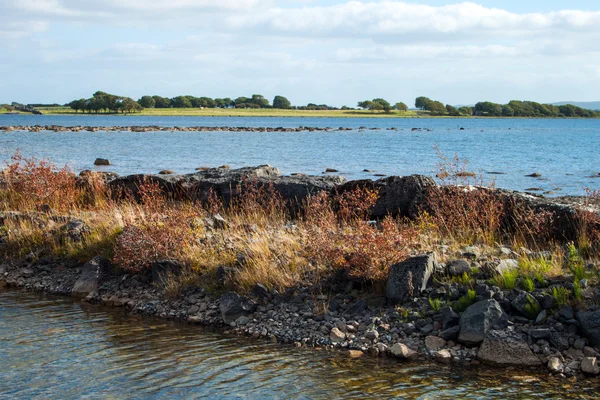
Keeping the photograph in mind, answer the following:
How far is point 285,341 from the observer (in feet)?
33.2

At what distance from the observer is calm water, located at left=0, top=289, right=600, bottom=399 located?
A: 821 centimetres

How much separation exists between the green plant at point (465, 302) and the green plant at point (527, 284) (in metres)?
0.76

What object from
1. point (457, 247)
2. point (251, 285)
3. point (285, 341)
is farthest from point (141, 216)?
point (457, 247)

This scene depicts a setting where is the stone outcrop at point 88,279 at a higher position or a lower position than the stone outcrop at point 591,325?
lower

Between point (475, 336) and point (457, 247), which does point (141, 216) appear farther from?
point (475, 336)

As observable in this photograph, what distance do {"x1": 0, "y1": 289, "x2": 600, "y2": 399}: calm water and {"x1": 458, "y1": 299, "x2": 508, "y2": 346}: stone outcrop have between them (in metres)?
0.59

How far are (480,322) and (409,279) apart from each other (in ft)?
4.65

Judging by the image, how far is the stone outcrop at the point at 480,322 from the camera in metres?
9.29

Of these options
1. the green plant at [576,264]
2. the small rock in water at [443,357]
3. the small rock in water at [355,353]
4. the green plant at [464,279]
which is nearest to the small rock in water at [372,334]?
the small rock in water at [355,353]

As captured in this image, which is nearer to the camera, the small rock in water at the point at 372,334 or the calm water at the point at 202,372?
the calm water at the point at 202,372

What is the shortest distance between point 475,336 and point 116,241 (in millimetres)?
7715

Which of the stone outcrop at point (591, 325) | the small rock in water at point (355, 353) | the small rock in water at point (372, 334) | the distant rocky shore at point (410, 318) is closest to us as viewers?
the stone outcrop at point (591, 325)

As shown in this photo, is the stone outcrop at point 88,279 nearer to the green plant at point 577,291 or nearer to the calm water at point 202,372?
the calm water at point 202,372

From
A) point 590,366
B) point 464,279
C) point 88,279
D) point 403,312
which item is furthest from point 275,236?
point 590,366
